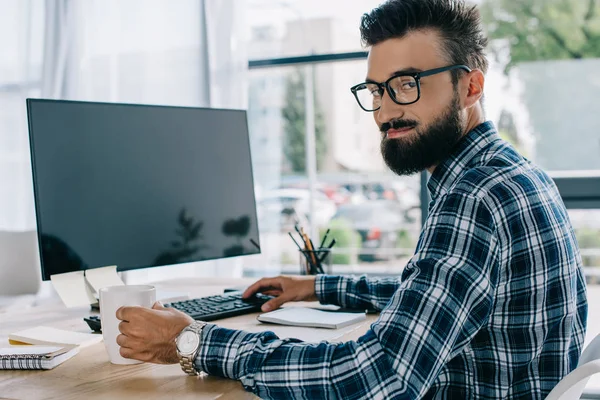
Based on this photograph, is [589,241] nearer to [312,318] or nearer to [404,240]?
A: [404,240]

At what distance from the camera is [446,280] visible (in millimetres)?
914

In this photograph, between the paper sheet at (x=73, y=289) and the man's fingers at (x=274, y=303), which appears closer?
the paper sheet at (x=73, y=289)

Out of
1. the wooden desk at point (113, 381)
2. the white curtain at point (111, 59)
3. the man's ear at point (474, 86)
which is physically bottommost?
the wooden desk at point (113, 381)

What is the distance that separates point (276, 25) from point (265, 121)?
1.74 feet

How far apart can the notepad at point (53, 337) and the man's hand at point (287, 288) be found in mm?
391

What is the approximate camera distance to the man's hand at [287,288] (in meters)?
1.54

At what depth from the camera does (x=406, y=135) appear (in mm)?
1208

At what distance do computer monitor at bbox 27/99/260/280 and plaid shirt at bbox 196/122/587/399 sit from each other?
46cm

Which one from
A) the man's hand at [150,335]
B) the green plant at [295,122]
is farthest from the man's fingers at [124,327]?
the green plant at [295,122]

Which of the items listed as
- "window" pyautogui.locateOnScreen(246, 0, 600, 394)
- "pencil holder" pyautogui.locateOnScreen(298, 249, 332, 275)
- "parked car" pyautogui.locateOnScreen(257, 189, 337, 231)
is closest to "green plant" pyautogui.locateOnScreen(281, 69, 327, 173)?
"window" pyautogui.locateOnScreen(246, 0, 600, 394)

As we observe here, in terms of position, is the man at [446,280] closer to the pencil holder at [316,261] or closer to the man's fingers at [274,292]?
the man's fingers at [274,292]

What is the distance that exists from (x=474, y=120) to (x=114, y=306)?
68 cm

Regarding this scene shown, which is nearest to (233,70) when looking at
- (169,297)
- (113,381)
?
(169,297)

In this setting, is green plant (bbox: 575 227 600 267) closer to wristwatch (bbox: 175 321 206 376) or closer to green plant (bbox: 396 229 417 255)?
green plant (bbox: 396 229 417 255)
